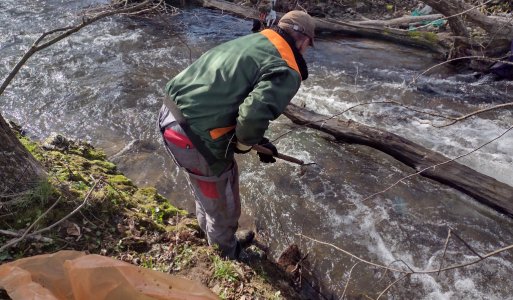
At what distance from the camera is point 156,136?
5.77 meters

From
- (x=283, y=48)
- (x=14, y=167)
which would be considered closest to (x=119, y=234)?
(x=14, y=167)

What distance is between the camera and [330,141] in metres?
5.64

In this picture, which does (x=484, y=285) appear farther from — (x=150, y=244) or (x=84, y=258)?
(x=84, y=258)

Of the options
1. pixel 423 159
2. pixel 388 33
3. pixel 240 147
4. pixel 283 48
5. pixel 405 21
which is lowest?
pixel 423 159

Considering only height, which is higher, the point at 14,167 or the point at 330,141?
the point at 14,167

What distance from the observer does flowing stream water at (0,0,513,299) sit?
3.97 metres

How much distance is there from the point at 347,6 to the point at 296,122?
6.74 meters

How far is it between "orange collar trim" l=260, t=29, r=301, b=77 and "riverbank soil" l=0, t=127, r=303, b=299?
1.51 m

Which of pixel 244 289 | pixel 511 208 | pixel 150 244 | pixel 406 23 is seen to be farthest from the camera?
pixel 406 23

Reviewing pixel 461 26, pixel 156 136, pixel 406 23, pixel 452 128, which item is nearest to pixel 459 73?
pixel 461 26

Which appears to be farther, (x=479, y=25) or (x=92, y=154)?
(x=479, y=25)

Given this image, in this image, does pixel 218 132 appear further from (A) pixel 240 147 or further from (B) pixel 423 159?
(B) pixel 423 159

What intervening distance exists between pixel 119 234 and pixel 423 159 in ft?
11.0

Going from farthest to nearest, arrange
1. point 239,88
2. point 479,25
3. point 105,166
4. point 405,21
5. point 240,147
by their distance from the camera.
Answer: point 405,21 → point 479,25 → point 105,166 → point 240,147 → point 239,88
